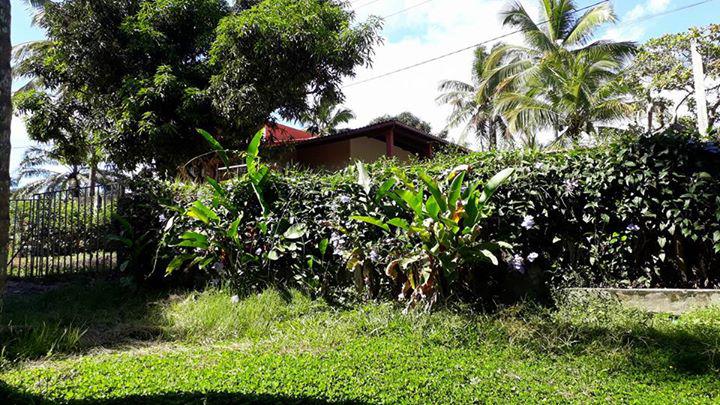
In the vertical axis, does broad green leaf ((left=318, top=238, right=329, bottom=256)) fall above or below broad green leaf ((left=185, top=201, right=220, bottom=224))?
below

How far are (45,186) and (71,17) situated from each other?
2408 cm

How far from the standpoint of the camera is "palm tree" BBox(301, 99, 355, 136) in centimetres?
1486

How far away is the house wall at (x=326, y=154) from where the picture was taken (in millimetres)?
16531

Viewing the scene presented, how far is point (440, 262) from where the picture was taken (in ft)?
15.6

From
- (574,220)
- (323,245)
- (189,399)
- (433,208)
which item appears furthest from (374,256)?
(189,399)

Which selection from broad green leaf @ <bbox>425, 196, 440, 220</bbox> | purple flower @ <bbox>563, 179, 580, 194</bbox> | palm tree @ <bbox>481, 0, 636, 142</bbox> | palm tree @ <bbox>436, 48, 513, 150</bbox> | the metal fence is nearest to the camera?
broad green leaf @ <bbox>425, 196, 440, 220</bbox>

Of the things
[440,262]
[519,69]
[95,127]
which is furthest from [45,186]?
[440,262]

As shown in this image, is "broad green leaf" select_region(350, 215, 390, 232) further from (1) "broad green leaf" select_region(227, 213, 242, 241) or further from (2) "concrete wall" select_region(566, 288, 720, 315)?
(2) "concrete wall" select_region(566, 288, 720, 315)

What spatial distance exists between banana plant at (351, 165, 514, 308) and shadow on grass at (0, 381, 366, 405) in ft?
6.49

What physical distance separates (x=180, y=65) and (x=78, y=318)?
877cm

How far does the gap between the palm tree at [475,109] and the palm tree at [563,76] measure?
5.27 m

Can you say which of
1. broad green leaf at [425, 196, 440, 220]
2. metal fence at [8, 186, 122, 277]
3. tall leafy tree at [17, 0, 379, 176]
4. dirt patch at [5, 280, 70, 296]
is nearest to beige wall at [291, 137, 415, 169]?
tall leafy tree at [17, 0, 379, 176]

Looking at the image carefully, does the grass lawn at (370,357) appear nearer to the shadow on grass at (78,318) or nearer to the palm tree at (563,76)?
the shadow on grass at (78,318)

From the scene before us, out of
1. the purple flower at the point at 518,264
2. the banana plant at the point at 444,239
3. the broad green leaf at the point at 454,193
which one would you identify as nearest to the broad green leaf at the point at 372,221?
the banana plant at the point at 444,239
